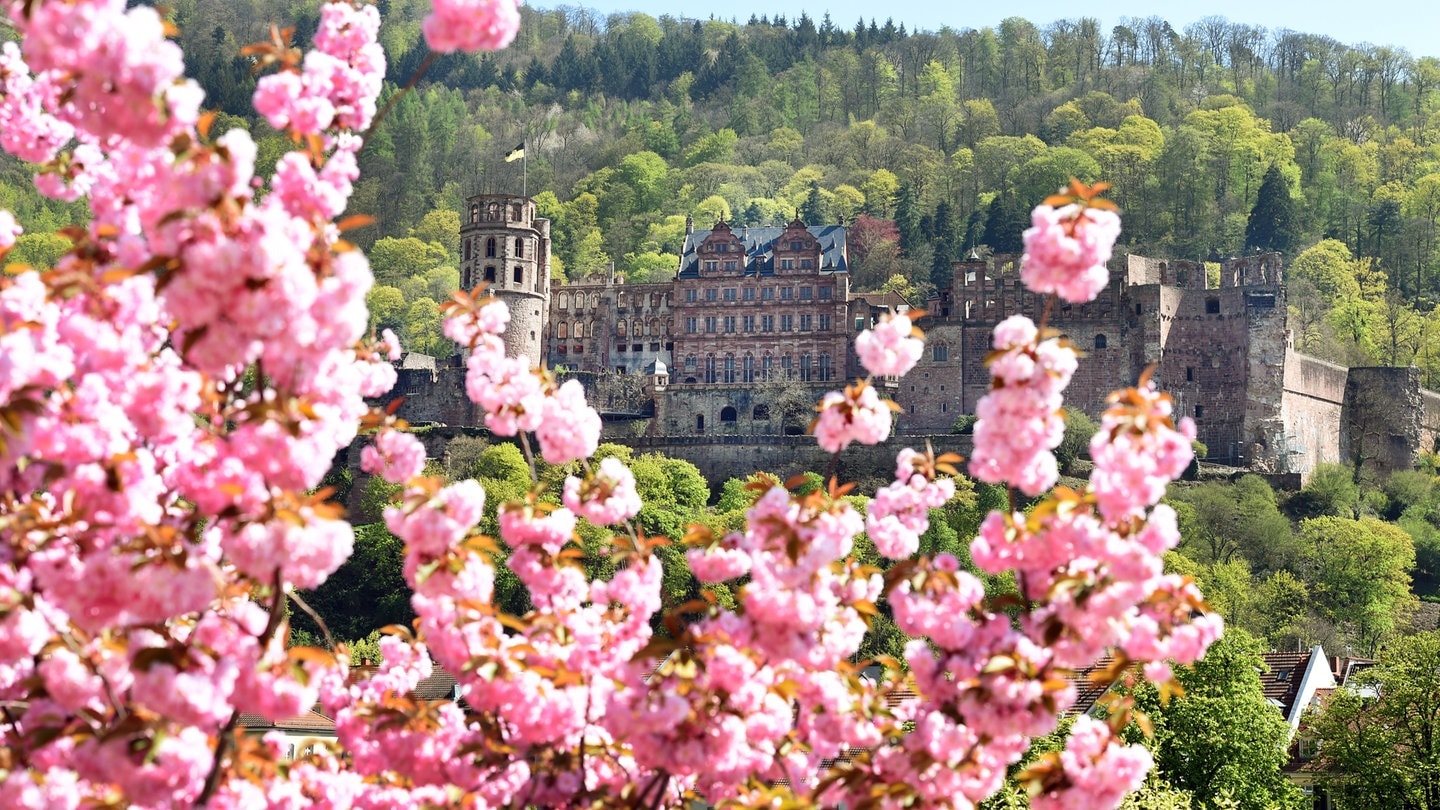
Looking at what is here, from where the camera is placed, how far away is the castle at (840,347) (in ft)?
314

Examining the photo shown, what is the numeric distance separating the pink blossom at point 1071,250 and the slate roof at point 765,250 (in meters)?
89.3

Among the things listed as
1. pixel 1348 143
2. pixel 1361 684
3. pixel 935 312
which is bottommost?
pixel 1361 684

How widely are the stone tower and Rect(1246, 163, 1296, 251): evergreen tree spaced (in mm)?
45617

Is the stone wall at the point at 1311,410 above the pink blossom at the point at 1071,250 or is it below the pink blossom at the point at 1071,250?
below

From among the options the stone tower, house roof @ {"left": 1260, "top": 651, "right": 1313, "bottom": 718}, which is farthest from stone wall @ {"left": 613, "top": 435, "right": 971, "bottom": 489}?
house roof @ {"left": 1260, "top": 651, "right": 1313, "bottom": 718}

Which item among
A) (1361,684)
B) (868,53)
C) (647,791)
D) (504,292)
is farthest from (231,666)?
(868,53)

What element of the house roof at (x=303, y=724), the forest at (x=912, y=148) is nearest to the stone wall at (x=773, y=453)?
the forest at (x=912, y=148)

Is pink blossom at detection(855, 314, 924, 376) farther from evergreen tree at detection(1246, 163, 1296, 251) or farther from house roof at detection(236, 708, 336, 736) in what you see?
evergreen tree at detection(1246, 163, 1296, 251)

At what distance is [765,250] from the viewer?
4065 inches

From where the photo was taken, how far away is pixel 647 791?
11.3 meters

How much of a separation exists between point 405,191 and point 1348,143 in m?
69.6

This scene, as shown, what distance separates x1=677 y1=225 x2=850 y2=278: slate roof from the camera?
101688 mm

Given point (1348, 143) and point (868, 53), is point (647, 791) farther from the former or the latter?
point (868, 53)

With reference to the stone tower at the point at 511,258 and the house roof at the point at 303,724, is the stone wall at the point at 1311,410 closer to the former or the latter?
the stone tower at the point at 511,258
